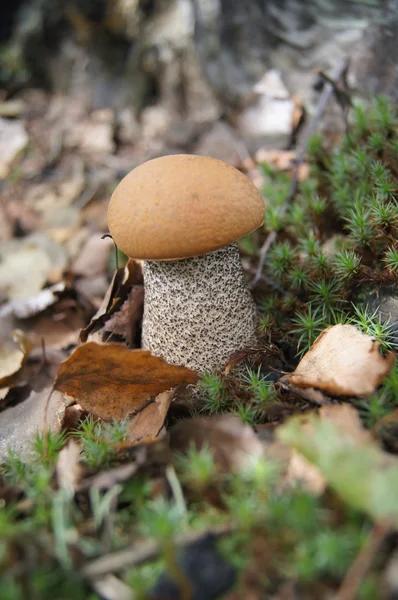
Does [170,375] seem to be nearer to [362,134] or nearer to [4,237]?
[362,134]

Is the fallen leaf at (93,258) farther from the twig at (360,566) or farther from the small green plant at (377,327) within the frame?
the twig at (360,566)

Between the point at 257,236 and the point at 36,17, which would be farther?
the point at 36,17

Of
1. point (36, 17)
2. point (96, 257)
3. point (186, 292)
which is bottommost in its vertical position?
point (96, 257)

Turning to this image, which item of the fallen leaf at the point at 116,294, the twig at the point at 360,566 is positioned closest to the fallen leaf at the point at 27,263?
the fallen leaf at the point at 116,294

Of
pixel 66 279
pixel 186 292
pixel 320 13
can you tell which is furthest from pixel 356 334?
pixel 320 13

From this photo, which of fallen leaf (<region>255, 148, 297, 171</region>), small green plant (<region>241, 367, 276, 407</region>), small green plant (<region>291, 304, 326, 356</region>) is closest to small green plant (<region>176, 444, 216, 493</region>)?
small green plant (<region>241, 367, 276, 407</region>)

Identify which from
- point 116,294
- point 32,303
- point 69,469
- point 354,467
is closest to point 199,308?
point 116,294
